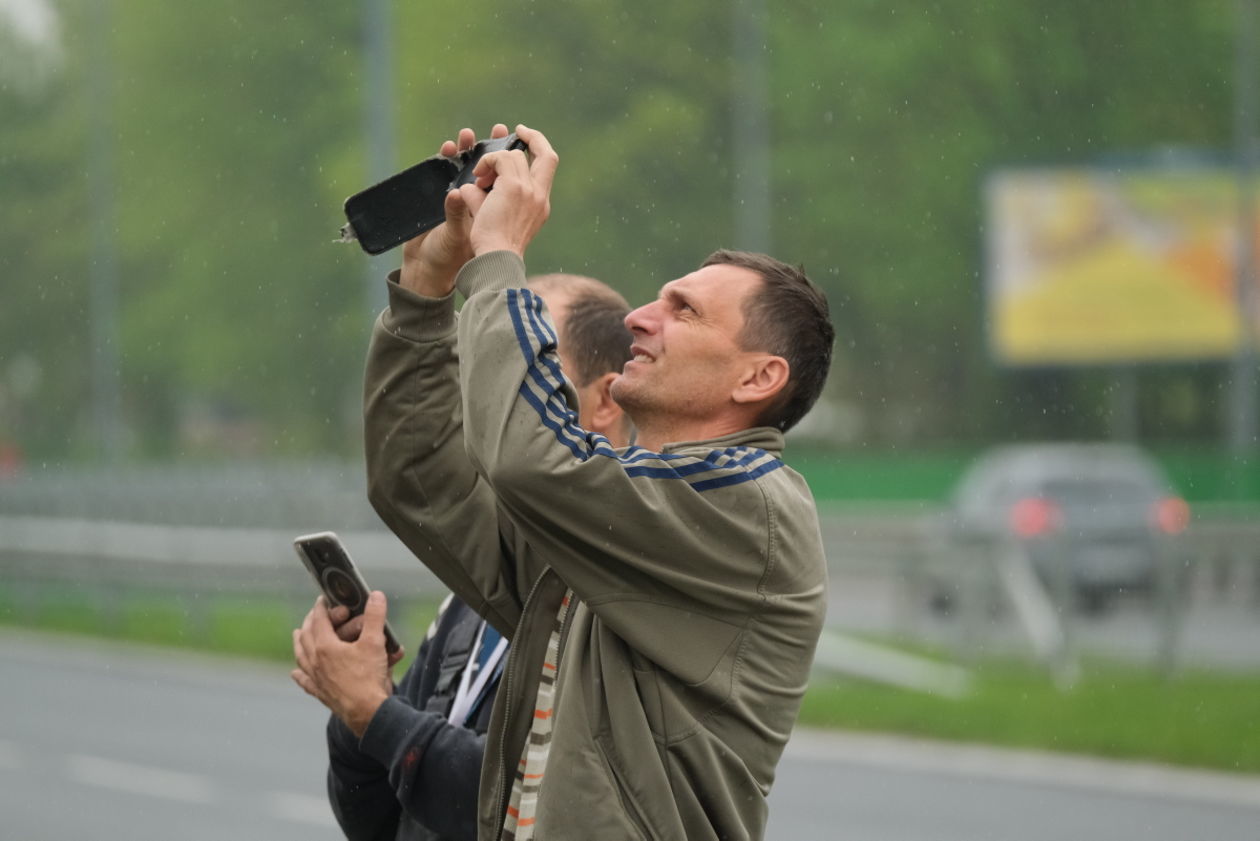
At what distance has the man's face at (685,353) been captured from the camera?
284 cm

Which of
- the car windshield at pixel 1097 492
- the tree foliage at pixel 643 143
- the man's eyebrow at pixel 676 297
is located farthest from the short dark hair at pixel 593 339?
the tree foliage at pixel 643 143

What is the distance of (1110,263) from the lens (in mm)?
27078

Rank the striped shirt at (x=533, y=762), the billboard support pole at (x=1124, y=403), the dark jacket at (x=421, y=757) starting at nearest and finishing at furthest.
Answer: the striped shirt at (x=533, y=762)
the dark jacket at (x=421, y=757)
the billboard support pole at (x=1124, y=403)

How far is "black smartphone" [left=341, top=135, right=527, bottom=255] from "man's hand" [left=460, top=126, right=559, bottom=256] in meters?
0.04

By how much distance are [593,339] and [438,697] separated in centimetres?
68

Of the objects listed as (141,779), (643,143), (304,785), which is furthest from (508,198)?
(643,143)

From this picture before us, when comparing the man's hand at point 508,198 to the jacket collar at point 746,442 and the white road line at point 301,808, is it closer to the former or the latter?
the jacket collar at point 746,442

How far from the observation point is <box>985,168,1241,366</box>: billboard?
27.1m

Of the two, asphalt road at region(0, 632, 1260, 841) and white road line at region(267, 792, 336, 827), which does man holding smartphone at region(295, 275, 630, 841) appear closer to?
asphalt road at region(0, 632, 1260, 841)

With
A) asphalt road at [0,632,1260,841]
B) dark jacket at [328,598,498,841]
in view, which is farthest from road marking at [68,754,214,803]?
dark jacket at [328,598,498,841]

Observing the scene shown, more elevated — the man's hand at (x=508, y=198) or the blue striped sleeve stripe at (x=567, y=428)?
the man's hand at (x=508, y=198)

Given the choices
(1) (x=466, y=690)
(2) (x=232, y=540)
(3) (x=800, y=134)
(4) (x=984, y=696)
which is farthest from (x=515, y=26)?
(1) (x=466, y=690)

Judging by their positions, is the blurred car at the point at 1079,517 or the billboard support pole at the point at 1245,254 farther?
the billboard support pole at the point at 1245,254

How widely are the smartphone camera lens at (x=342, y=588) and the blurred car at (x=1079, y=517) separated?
37.6 feet
